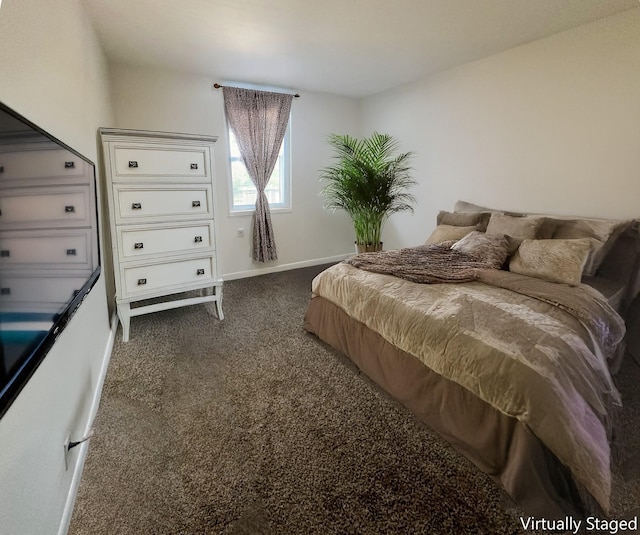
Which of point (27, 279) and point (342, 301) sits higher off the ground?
point (27, 279)

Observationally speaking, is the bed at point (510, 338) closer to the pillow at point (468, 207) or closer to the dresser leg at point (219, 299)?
the pillow at point (468, 207)

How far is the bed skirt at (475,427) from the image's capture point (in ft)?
4.13

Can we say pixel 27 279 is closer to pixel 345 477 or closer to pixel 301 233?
pixel 345 477

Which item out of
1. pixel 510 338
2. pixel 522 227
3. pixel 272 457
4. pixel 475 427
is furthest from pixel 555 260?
pixel 272 457

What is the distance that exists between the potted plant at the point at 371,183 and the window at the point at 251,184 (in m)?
0.64

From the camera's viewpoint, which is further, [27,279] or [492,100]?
[492,100]

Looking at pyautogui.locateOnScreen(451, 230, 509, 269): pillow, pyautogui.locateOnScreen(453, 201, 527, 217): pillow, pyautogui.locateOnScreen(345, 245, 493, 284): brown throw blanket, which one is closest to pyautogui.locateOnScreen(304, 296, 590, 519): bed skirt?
pyautogui.locateOnScreen(345, 245, 493, 284): brown throw blanket

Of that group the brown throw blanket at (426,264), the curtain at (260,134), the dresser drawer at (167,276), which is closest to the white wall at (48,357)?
the dresser drawer at (167,276)

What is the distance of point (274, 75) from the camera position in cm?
374

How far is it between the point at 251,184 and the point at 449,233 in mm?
2532

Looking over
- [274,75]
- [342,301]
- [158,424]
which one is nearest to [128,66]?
[274,75]

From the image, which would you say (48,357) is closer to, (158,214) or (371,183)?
(158,214)

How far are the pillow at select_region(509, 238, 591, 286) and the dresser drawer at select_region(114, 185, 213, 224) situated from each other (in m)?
2.47

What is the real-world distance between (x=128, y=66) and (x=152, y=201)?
6.04 feet
